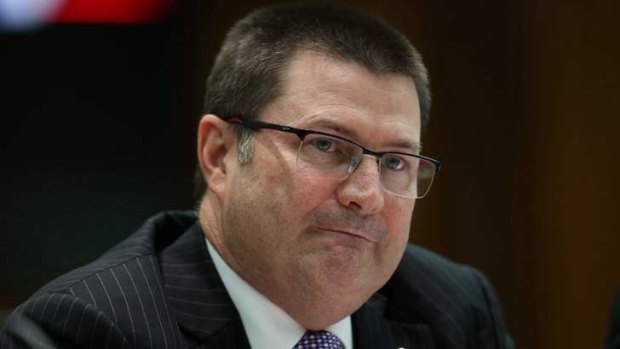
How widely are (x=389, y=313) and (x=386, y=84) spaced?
1.91 ft

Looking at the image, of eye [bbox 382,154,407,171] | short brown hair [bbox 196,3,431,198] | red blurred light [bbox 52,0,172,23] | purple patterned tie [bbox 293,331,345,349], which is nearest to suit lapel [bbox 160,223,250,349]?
purple patterned tie [bbox 293,331,345,349]

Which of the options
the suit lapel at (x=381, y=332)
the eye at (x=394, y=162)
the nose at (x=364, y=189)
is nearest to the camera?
the nose at (x=364, y=189)

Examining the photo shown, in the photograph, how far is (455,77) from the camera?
2.93 m

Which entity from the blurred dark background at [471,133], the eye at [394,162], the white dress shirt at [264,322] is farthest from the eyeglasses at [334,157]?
the blurred dark background at [471,133]

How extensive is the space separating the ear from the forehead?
12 centimetres

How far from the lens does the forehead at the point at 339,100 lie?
5.59 feet

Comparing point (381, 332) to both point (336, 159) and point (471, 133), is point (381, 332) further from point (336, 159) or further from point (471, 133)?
point (471, 133)

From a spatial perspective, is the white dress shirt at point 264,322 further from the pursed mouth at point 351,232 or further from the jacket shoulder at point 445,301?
the jacket shoulder at point 445,301

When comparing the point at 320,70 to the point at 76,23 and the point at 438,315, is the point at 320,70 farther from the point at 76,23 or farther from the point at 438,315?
the point at 76,23

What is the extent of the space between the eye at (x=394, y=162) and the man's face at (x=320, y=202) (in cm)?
2

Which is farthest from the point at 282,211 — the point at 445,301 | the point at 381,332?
the point at 445,301

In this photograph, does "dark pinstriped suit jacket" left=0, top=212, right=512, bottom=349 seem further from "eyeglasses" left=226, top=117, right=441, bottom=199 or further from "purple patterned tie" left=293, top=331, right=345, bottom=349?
"eyeglasses" left=226, top=117, right=441, bottom=199

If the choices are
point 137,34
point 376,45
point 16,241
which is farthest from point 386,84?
point 16,241

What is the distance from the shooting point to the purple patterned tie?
1768mm
